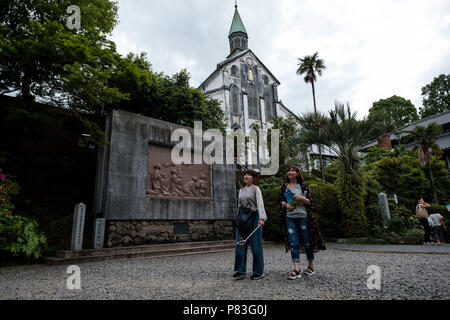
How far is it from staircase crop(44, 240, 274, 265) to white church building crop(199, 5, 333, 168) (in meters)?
20.7

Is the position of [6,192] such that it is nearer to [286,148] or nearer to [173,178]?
[173,178]

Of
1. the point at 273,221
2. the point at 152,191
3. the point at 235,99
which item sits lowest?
the point at 273,221

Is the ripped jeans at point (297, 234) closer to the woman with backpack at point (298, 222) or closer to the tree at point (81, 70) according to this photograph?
the woman with backpack at point (298, 222)

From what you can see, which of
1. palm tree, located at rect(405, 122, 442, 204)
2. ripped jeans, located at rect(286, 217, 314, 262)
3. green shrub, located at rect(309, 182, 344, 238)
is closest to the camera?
ripped jeans, located at rect(286, 217, 314, 262)

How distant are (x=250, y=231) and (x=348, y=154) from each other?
8433 millimetres

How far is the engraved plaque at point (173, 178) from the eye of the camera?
8969 mm

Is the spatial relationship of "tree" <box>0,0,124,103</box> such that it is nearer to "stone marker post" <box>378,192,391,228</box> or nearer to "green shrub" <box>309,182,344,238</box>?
"green shrub" <box>309,182,344,238</box>

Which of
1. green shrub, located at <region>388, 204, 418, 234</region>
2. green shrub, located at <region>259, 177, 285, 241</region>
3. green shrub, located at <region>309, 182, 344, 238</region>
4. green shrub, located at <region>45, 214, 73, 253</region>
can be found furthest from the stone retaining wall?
green shrub, located at <region>388, 204, 418, 234</region>

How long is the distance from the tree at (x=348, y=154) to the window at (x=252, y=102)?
65.6ft

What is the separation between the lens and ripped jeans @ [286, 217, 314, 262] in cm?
390

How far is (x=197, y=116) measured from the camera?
42.3ft

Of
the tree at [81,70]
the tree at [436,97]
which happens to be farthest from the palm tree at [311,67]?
the tree at [436,97]

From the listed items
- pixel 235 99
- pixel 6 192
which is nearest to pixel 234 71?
pixel 235 99

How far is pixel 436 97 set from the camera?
124 feet
